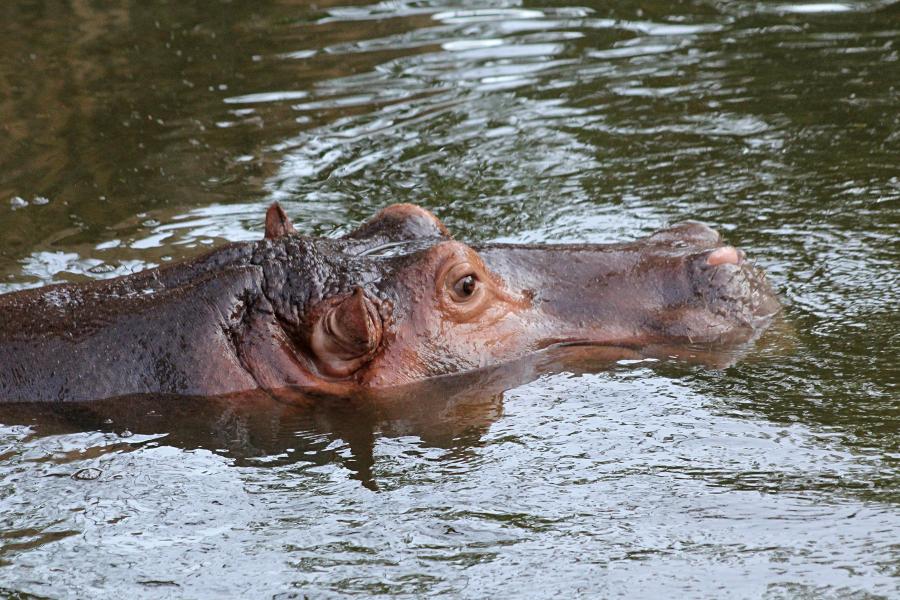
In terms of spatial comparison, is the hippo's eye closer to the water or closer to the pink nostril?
the water

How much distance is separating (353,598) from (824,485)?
6.32 ft

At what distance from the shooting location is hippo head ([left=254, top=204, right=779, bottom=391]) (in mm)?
6215

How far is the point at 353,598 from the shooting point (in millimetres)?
4805

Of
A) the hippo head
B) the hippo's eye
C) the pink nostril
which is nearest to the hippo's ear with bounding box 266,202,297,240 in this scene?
the hippo head

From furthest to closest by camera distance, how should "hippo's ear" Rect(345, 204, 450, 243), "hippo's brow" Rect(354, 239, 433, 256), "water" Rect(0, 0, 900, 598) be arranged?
"hippo's ear" Rect(345, 204, 450, 243), "hippo's brow" Rect(354, 239, 433, 256), "water" Rect(0, 0, 900, 598)

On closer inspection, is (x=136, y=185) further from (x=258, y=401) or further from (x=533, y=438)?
(x=533, y=438)

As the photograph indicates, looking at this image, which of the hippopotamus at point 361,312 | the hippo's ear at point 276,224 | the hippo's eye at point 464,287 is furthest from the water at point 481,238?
the hippo's ear at point 276,224

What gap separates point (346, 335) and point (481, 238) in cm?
266

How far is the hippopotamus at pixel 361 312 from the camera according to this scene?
6066 millimetres

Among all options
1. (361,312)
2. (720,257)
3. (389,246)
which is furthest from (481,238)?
(361,312)

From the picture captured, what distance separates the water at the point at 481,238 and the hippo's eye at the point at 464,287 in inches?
19.1

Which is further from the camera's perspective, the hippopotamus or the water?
the hippopotamus

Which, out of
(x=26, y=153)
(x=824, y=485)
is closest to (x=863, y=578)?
(x=824, y=485)

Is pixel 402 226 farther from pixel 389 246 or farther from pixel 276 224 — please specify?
pixel 276 224
